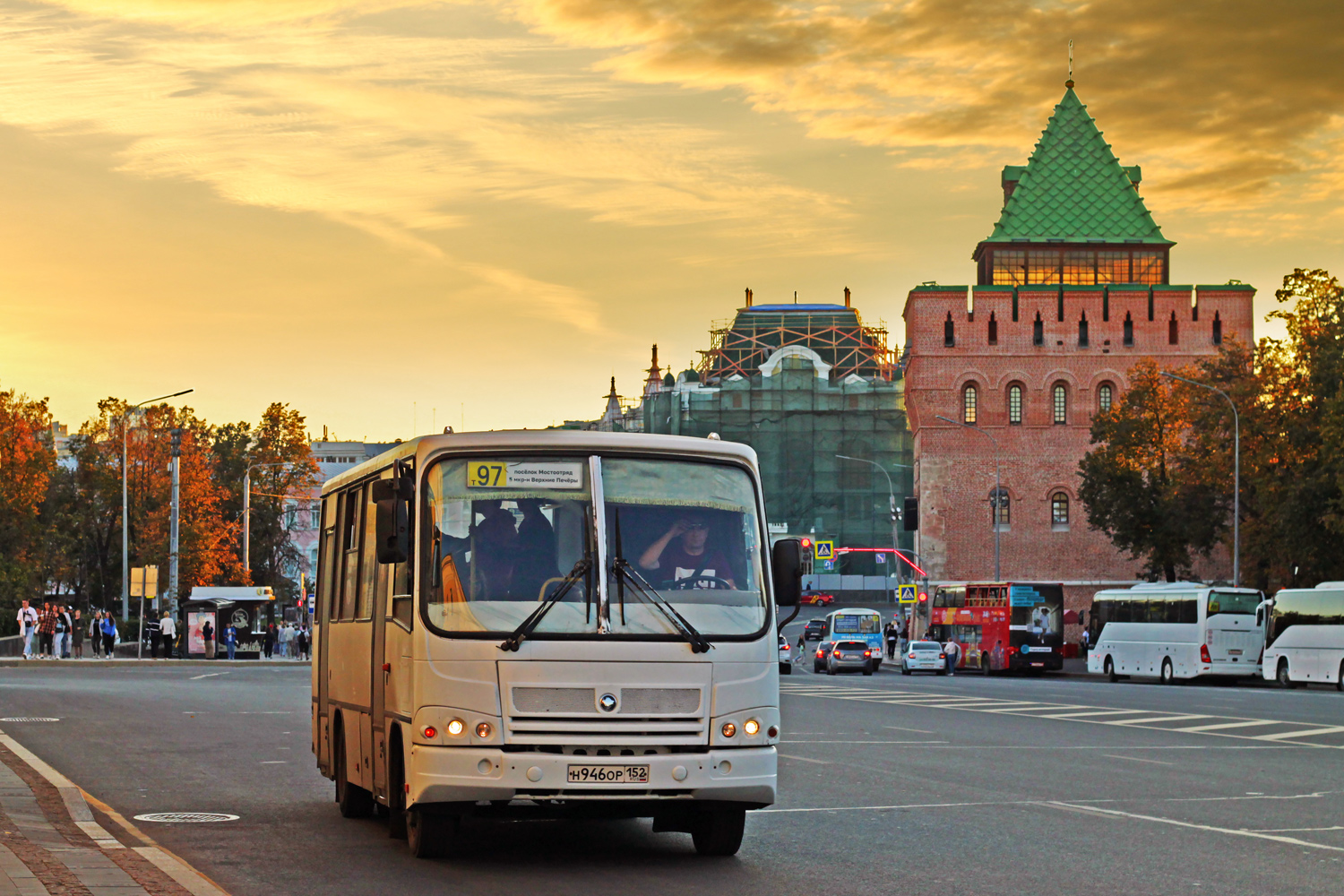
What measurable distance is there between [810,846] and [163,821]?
4.77m

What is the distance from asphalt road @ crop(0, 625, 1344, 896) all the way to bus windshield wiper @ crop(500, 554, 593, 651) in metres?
1.37

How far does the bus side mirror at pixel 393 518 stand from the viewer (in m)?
10.8

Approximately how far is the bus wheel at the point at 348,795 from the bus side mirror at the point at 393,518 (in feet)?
8.60

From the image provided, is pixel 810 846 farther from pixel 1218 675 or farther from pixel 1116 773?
pixel 1218 675

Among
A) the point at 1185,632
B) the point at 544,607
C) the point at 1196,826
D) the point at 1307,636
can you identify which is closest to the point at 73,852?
the point at 544,607

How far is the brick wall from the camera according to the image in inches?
3455

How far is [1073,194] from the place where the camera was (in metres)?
94.6

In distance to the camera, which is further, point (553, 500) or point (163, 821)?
point (163, 821)

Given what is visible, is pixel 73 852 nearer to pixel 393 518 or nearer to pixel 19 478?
pixel 393 518

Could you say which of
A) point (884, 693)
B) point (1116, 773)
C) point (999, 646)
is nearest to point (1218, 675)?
point (999, 646)

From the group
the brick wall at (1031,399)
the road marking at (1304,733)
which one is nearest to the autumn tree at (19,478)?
the brick wall at (1031,399)

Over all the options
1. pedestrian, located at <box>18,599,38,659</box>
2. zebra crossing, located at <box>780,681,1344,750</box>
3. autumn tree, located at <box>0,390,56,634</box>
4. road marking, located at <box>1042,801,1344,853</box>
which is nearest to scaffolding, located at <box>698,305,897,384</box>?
autumn tree, located at <box>0,390,56,634</box>

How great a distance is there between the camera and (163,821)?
13.0 m

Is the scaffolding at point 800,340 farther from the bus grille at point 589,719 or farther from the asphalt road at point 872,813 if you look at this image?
the bus grille at point 589,719
